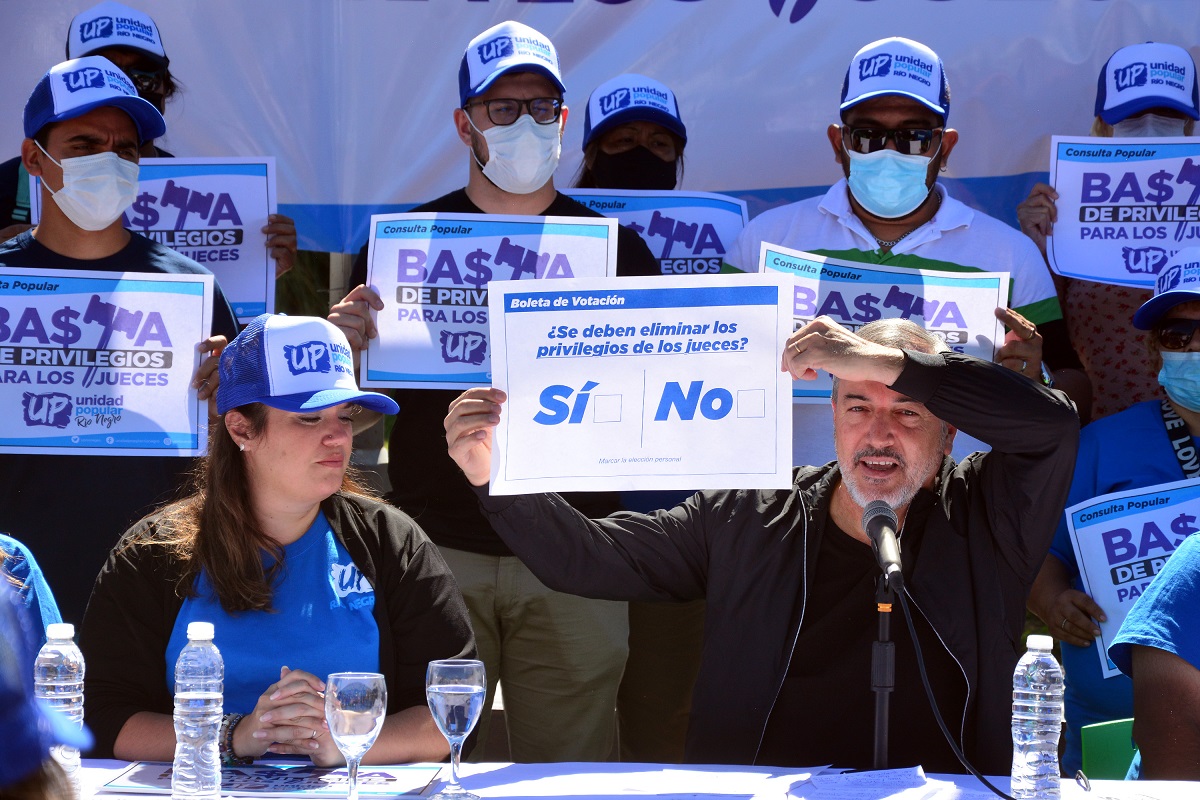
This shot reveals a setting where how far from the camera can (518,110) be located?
15.8 feet

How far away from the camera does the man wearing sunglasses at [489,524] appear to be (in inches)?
180

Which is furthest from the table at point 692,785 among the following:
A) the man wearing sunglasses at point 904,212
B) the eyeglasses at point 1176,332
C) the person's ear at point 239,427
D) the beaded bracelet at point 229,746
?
the eyeglasses at point 1176,332

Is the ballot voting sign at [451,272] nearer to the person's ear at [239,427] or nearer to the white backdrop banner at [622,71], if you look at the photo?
the person's ear at [239,427]

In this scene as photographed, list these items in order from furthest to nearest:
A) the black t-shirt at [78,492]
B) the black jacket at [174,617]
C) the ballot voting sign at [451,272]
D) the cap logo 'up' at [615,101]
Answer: the cap logo 'up' at [615,101]
the ballot voting sign at [451,272]
the black t-shirt at [78,492]
the black jacket at [174,617]

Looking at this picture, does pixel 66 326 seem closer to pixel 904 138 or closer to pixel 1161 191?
pixel 904 138

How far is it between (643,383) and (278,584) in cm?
102

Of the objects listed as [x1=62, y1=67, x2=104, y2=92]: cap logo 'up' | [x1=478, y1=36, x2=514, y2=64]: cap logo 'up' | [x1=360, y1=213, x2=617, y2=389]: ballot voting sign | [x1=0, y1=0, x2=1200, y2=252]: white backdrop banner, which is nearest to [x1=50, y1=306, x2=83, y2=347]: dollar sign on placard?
[x1=62, y1=67, x2=104, y2=92]: cap logo 'up'

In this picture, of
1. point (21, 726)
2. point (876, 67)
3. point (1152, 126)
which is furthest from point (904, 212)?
point (21, 726)

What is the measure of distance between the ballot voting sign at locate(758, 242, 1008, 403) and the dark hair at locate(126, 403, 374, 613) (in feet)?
5.65

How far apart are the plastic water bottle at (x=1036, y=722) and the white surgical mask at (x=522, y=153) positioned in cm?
234

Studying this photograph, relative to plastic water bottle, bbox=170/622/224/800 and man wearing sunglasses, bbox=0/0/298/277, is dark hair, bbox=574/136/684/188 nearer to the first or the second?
man wearing sunglasses, bbox=0/0/298/277

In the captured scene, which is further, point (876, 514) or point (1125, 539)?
point (1125, 539)

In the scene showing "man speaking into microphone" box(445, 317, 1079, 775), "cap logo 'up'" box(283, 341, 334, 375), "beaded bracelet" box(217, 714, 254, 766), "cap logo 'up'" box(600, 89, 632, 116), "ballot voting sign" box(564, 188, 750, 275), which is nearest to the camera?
"beaded bracelet" box(217, 714, 254, 766)

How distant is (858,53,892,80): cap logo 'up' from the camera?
4852 mm
